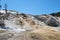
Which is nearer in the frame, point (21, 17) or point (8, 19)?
point (8, 19)

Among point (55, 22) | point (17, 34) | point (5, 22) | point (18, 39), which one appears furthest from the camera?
point (55, 22)

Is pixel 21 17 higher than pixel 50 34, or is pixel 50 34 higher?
pixel 21 17

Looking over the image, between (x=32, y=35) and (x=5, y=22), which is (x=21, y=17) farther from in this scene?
(x=32, y=35)

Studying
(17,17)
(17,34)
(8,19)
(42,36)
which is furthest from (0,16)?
(42,36)

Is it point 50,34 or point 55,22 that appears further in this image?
point 55,22

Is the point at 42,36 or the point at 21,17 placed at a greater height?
the point at 21,17

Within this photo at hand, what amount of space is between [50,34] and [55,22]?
9.68m

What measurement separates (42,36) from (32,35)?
3.57ft

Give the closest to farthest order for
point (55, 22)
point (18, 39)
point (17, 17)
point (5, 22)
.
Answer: point (18, 39) < point (5, 22) < point (17, 17) < point (55, 22)

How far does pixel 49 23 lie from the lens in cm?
2884

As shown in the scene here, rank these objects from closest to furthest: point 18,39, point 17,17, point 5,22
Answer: point 18,39
point 5,22
point 17,17

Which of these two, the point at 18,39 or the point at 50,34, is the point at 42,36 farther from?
the point at 18,39

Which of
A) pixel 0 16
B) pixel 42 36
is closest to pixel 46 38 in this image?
pixel 42 36

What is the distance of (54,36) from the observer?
19016 millimetres
